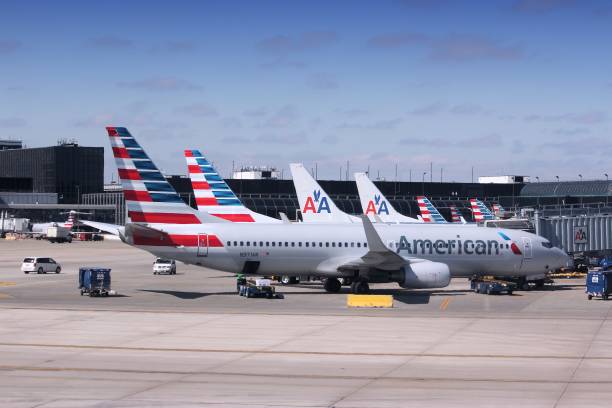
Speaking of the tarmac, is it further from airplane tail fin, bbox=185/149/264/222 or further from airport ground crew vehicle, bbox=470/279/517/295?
airplane tail fin, bbox=185/149/264/222

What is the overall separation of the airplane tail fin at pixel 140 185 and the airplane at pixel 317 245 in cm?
6

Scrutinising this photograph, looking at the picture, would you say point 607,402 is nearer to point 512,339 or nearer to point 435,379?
point 435,379

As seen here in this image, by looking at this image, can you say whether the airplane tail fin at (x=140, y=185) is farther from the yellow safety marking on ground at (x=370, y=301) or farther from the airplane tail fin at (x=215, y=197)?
the airplane tail fin at (x=215, y=197)

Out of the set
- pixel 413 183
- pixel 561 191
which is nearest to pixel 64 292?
pixel 413 183

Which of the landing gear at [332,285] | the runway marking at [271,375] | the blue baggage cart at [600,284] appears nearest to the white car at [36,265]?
the landing gear at [332,285]

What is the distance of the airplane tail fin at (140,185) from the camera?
53.0 m

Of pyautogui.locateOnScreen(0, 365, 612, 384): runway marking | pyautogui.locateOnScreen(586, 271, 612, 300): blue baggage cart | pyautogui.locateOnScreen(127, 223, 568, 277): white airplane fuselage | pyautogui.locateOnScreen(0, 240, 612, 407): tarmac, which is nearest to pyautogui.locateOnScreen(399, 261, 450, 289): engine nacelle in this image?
pyautogui.locateOnScreen(0, 240, 612, 407): tarmac

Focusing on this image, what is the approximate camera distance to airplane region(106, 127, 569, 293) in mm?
53375

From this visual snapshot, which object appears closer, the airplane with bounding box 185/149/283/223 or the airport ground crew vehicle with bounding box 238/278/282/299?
the airport ground crew vehicle with bounding box 238/278/282/299

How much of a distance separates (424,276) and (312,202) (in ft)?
83.1

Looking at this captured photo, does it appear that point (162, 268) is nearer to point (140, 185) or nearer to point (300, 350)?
point (140, 185)

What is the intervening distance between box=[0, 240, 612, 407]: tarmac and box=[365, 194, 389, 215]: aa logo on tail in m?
29.1

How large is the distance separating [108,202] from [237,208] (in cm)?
12689

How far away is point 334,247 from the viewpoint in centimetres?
5841
